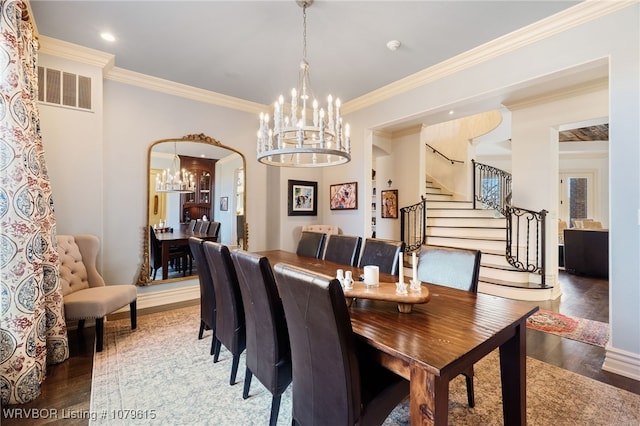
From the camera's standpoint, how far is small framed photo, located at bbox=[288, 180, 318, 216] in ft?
15.9

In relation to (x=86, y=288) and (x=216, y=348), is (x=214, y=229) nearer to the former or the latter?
(x=86, y=288)

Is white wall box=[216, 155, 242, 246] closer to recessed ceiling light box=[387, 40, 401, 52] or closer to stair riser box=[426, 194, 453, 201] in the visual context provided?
recessed ceiling light box=[387, 40, 401, 52]

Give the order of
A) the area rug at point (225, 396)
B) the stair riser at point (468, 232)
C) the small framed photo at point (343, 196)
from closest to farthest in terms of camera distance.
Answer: the area rug at point (225, 396) < the small framed photo at point (343, 196) < the stair riser at point (468, 232)

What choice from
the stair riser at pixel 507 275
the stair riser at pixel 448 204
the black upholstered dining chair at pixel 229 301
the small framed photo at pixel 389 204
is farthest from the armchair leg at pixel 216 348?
the stair riser at pixel 448 204

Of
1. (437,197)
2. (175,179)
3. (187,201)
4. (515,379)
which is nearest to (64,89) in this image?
(175,179)

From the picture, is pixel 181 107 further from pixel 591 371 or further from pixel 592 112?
pixel 592 112

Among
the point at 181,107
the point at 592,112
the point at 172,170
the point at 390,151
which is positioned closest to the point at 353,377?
the point at 172,170

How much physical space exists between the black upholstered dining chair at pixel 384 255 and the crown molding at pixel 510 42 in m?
2.21

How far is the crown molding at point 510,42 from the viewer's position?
7.62 ft

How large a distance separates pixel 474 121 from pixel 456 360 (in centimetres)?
739

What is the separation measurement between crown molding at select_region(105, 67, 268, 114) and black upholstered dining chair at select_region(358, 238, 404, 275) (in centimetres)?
311

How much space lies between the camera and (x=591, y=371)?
224 cm

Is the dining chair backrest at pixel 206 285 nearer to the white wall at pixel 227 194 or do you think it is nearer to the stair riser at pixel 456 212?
the white wall at pixel 227 194

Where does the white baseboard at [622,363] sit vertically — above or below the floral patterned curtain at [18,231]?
below
